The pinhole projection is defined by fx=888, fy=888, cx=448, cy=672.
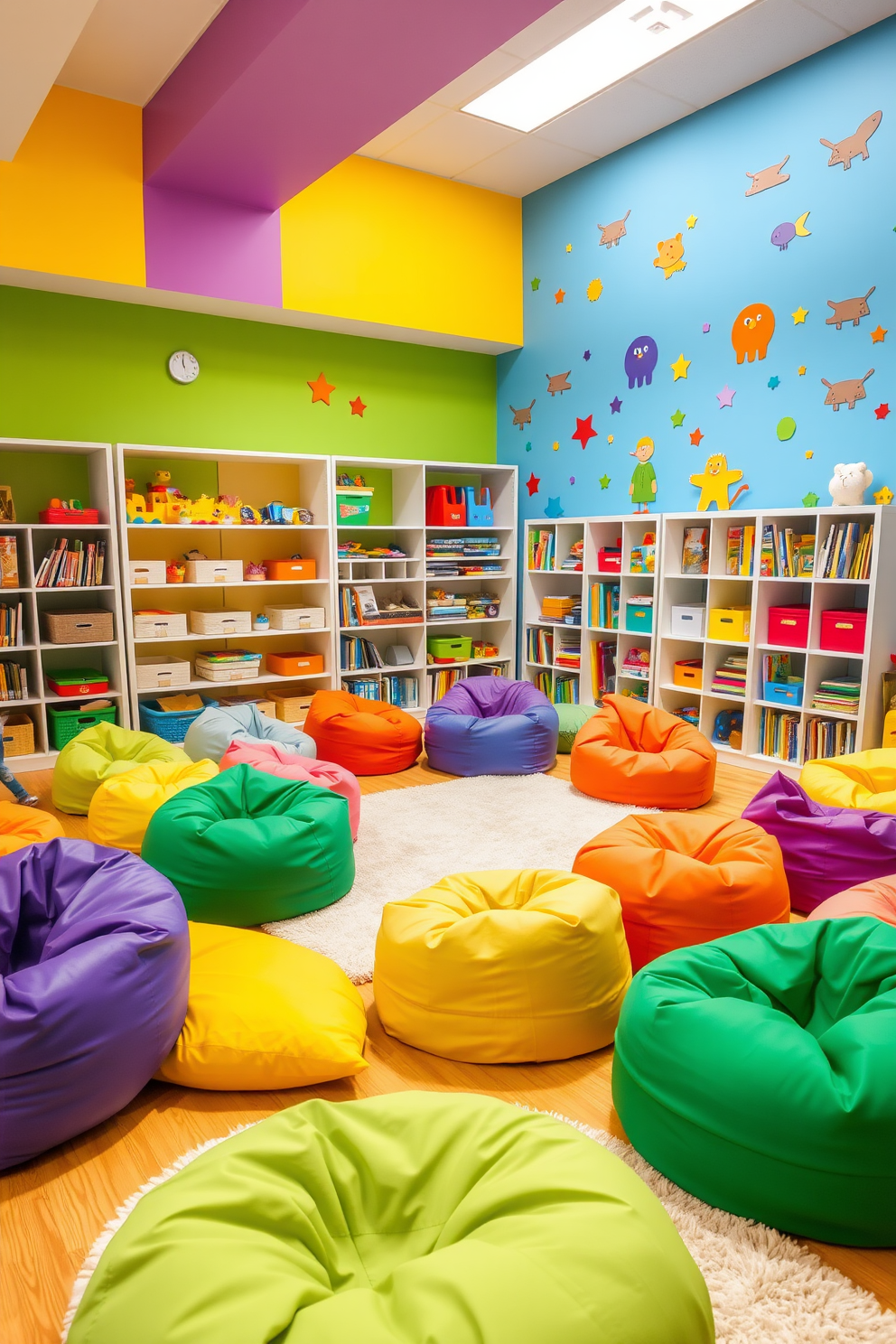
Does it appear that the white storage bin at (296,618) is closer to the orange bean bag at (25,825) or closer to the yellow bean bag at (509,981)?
the orange bean bag at (25,825)

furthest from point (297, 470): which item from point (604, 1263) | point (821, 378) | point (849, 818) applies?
point (604, 1263)

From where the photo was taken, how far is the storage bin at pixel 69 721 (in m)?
5.15

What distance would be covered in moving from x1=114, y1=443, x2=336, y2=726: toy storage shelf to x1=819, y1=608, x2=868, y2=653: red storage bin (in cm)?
309

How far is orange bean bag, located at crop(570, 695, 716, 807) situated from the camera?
4.25 metres

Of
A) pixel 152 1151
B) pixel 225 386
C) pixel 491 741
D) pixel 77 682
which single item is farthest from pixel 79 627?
pixel 152 1151

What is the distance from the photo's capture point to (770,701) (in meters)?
4.93

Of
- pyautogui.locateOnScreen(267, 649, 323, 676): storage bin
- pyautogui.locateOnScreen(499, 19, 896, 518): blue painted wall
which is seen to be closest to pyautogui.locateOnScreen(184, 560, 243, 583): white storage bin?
pyautogui.locateOnScreen(267, 649, 323, 676): storage bin

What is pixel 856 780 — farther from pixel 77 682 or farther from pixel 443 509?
pixel 77 682

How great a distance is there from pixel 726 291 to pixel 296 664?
3542 mm

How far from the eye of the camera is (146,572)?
536 cm

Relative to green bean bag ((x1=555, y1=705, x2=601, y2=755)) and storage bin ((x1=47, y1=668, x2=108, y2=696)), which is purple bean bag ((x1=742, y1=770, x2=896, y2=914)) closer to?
green bean bag ((x1=555, y1=705, x2=601, y2=755))

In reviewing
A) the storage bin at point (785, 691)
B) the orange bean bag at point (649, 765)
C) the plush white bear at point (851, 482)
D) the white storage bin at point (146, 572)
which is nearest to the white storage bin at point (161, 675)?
the white storage bin at point (146, 572)

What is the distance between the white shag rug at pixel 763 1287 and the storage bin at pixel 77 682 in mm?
3841

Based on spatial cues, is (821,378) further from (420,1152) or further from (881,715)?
(420,1152)
